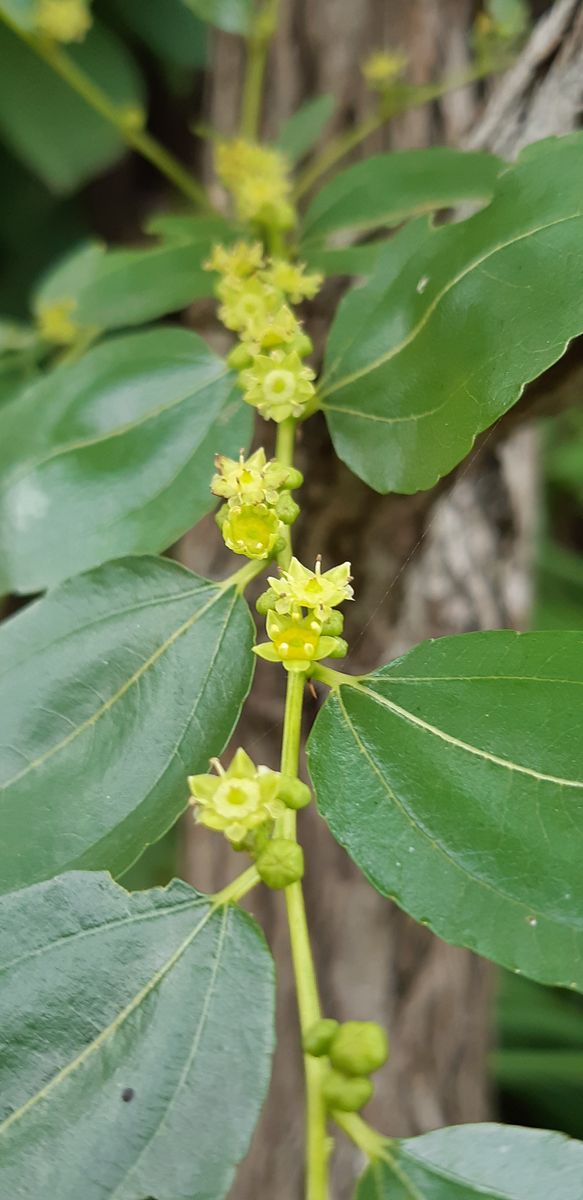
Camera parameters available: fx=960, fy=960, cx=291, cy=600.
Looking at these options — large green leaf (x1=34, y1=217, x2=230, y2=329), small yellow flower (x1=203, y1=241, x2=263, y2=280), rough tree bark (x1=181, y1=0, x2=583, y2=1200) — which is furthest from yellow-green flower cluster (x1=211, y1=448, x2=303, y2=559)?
rough tree bark (x1=181, y1=0, x2=583, y2=1200)

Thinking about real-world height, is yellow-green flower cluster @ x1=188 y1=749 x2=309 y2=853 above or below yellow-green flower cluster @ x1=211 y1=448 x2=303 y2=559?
below

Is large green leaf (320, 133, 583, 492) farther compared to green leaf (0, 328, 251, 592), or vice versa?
green leaf (0, 328, 251, 592)

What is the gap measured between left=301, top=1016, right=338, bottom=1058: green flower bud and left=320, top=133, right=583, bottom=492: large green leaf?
28 centimetres

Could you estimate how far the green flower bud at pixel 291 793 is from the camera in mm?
470

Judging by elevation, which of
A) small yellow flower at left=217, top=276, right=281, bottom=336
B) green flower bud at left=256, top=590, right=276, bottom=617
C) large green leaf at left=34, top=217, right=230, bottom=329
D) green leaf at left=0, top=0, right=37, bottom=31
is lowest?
green flower bud at left=256, top=590, right=276, bottom=617

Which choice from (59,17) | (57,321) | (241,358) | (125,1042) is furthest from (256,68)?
(125,1042)

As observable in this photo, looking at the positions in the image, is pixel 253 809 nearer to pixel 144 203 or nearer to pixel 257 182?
pixel 257 182

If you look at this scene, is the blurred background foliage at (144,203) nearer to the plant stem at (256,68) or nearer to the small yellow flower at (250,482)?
the plant stem at (256,68)

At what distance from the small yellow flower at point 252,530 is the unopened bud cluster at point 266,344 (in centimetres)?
10

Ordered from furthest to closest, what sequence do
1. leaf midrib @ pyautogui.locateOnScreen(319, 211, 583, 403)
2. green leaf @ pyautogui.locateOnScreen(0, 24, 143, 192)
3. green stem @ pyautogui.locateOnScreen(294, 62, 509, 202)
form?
1. green leaf @ pyautogui.locateOnScreen(0, 24, 143, 192)
2. green stem @ pyautogui.locateOnScreen(294, 62, 509, 202)
3. leaf midrib @ pyautogui.locateOnScreen(319, 211, 583, 403)

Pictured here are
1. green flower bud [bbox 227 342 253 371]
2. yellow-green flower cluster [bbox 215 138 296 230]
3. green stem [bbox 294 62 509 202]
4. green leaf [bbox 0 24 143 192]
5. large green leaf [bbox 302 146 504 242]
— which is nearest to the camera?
green flower bud [bbox 227 342 253 371]

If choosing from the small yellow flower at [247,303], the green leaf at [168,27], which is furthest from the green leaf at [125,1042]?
the green leaf at [168,27]

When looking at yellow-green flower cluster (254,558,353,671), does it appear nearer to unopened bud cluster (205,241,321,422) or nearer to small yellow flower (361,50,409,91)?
unopened bud cluster (205,241,321,422)

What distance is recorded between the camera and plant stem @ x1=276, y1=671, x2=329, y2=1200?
0.41m
